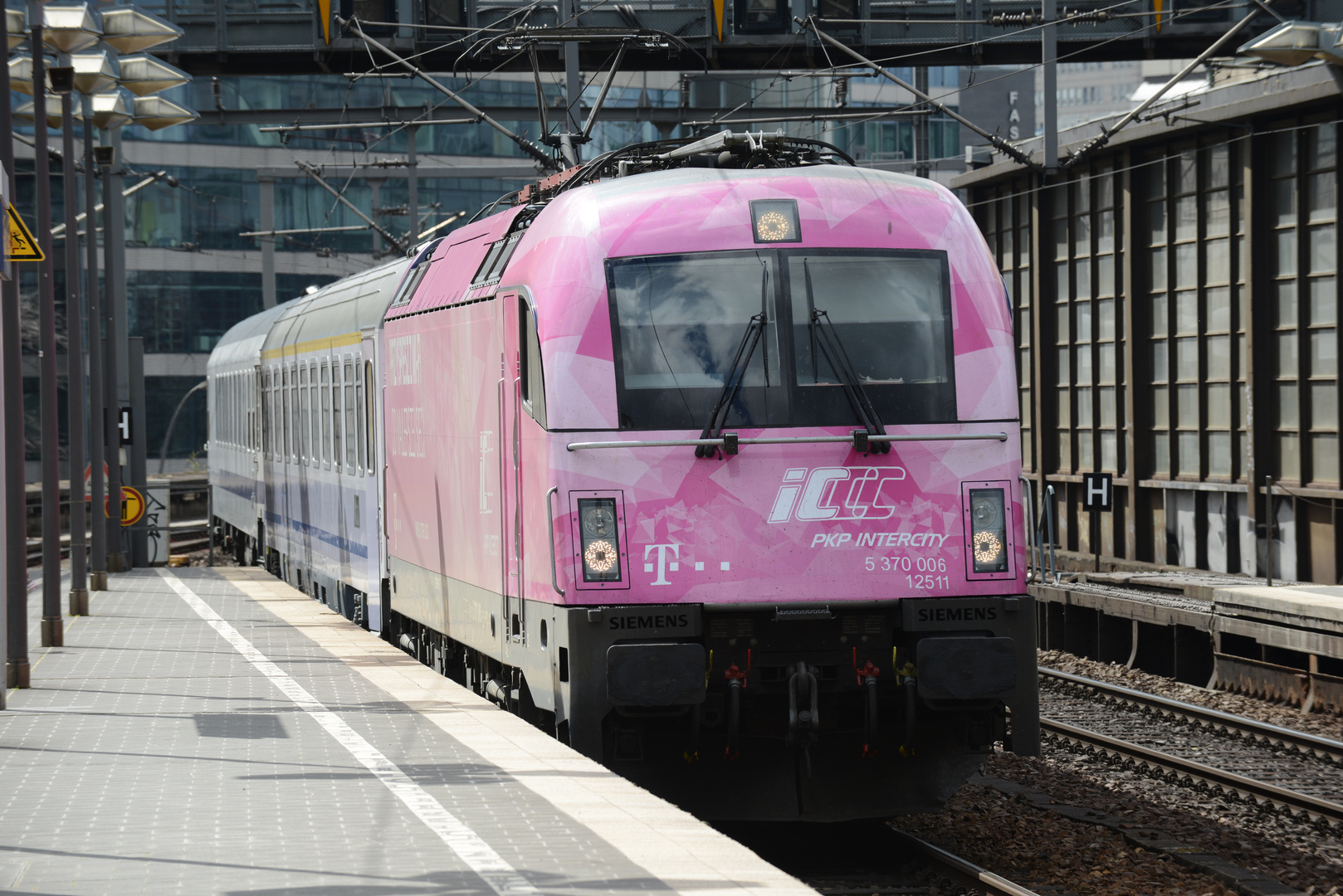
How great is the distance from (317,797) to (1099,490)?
17.5 meters

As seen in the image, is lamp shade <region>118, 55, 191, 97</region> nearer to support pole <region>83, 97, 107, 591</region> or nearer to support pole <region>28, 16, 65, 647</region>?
support pole <region>83, 97, 107, 591</region>

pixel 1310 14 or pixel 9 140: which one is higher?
pixel 1310 14

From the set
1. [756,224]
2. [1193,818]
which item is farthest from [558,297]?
[1193,818]

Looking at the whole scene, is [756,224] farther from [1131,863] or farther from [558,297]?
[1131,863]

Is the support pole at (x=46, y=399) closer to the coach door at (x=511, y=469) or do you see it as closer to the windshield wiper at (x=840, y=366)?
the coach door at (x=511, y=469)

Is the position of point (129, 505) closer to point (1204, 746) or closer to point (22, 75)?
point (22, 75)

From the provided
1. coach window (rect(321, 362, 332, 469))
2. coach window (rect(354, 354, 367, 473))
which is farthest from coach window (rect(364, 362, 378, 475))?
coach window (rect(321, 362, 332, 469))

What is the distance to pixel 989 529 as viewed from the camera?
9.34 metres

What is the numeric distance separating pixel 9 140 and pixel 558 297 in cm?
607

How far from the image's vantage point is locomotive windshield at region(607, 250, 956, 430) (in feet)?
30.3

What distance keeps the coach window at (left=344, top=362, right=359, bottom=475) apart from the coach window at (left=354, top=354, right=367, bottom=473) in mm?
169

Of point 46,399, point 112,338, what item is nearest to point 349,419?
point 46,399

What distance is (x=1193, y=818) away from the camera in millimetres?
11094

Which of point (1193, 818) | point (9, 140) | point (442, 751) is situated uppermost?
point (9, 140)
